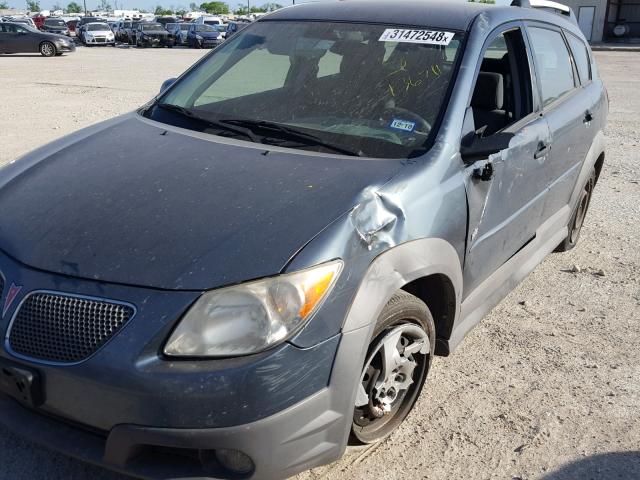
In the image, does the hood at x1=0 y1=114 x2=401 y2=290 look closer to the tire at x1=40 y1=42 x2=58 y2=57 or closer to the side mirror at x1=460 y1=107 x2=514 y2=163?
the side mirror at x1=460 y1=107 x2=514 y2=163

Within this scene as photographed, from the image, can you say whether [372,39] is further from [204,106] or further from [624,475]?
[624,475]

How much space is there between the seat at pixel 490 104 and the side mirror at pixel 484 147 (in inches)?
22.8

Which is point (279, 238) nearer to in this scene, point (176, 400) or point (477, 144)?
point (176, 400)

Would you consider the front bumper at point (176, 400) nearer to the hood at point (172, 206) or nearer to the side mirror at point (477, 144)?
the hood at point (172, 206)

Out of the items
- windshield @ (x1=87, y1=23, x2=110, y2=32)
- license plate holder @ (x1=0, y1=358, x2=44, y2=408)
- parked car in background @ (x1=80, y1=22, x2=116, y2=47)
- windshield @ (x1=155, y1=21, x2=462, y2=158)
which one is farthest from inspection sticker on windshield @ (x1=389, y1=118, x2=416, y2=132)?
windshield @ (x1=87, y1=23, x2=110, y2=32)

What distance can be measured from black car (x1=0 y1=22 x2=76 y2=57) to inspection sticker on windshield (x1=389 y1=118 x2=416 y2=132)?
1044 inches

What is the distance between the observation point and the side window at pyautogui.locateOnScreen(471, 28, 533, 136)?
3633 millimetres

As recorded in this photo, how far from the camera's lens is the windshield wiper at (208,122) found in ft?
10.4

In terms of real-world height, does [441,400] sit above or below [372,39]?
below

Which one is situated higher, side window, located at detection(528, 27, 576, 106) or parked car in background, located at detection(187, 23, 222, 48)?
side window, located at detection(528, 27, 576, 106)

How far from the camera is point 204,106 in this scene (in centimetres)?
356

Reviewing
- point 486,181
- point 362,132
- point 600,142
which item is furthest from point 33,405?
point 600,142

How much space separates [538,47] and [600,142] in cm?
134

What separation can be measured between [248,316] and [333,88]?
5.13 feet
